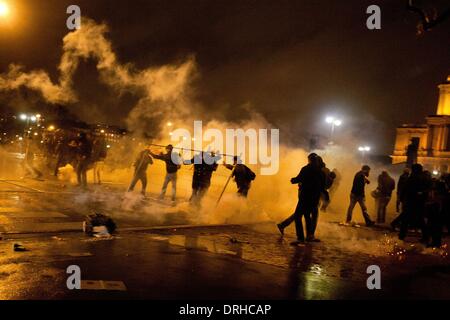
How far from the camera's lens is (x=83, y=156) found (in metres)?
15.0

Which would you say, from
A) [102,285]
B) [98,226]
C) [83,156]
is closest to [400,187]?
[98,226]

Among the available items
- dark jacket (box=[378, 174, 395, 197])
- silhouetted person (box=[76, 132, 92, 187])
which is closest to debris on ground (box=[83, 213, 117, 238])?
silhouetted person (box=[76, 132, 92, 187])

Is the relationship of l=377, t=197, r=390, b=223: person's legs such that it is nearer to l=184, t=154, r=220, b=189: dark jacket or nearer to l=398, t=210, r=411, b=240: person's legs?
l=398, t=210, r=411, b=240: person's legs

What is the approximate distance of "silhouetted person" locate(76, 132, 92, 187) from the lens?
14977 mm

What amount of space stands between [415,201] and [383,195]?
3.59 m

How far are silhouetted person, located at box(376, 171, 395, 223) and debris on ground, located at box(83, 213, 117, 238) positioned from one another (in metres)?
8.85

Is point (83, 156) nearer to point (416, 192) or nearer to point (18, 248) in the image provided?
point (18, 248)

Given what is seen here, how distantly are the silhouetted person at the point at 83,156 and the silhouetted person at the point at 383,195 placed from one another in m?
9.47

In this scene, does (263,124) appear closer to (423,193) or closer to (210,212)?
(210,212)

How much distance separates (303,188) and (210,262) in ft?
11.0

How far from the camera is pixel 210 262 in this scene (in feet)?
21.3

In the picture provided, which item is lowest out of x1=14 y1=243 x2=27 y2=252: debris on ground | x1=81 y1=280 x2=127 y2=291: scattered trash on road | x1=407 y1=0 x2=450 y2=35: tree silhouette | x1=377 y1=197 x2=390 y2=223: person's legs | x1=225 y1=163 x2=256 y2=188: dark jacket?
x1=377 y1=197 x2=390 y2=223: person's legs

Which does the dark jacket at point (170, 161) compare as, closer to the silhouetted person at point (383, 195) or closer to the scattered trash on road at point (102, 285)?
the silhouetted person at point (383, 195)
